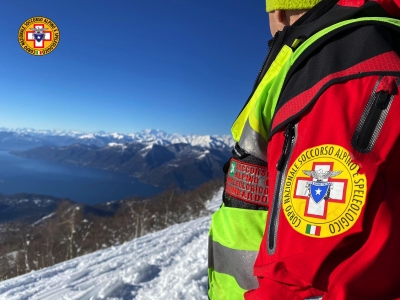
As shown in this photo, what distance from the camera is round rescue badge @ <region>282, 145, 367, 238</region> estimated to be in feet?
2.25

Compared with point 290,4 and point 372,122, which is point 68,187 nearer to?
point 290,4

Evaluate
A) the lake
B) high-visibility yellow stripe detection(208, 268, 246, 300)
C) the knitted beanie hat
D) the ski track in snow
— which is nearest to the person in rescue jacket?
the knitted beanie hat

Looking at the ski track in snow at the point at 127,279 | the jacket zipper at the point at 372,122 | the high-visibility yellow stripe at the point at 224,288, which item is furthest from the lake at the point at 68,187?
the jacket zipper at the point at 372,122

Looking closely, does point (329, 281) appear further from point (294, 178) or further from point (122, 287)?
point (122, 287)

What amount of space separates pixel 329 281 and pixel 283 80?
608 millimetres

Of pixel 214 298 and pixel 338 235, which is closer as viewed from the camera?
pixel 338 235

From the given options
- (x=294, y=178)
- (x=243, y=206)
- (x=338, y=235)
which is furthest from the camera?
(x=243, y=206)

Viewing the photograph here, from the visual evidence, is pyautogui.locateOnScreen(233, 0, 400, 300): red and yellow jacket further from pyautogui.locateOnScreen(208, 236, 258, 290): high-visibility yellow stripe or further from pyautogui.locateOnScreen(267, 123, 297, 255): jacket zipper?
pyautogui.locateOnScreen(208, 236, 258, 290): high-visibility yellow stripe

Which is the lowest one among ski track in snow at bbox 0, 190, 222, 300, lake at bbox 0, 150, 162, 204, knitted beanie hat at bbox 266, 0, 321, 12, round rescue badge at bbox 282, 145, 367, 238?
lake at bbox 0, 150, 162, 204

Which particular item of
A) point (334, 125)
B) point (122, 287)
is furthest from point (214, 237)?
point (122, 287)

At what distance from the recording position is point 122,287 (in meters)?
5.36

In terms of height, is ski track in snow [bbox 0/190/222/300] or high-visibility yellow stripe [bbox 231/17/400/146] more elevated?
high-visibility yellow stripe [bbox 231/17/400/146]

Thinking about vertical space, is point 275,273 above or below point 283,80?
below

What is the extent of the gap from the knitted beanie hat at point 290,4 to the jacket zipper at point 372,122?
613mm
